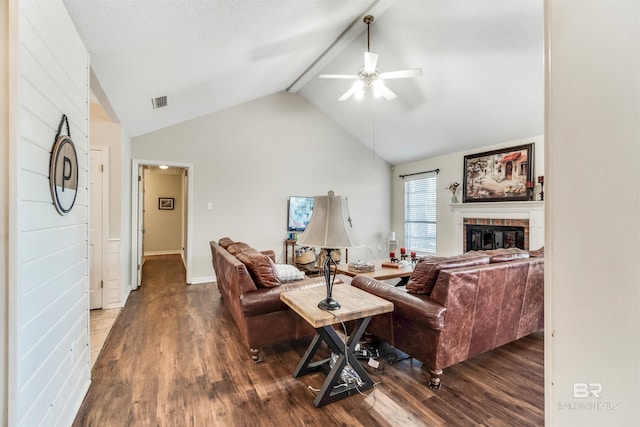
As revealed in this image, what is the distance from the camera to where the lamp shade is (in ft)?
5.67

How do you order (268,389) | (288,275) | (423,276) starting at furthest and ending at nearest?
(288,275)
(423,276)
(268,389)

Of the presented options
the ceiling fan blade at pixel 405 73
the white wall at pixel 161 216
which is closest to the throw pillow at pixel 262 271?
the ceiling fan blade at pixel 405 73

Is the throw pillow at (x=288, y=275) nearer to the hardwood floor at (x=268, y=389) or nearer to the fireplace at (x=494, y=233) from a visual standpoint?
the hardwood floor at (x=268, y=389)

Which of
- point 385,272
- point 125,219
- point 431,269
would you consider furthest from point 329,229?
point 125,219

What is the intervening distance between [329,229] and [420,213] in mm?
4981

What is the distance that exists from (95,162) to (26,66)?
8.67ft

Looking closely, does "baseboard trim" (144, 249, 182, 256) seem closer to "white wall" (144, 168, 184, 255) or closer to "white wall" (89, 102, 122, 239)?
"white wall" (144, 168, 184, 255)

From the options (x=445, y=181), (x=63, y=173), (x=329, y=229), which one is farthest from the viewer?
(x=445, y=181)

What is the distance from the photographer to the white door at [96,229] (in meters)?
3.36

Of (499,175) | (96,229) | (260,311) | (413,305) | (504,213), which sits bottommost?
(260,311)

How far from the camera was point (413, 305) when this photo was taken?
196 cm

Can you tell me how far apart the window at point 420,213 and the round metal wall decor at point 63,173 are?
570 centimetres

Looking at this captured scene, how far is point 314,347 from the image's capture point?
2.11 meters

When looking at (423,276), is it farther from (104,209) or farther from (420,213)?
(420,213)
